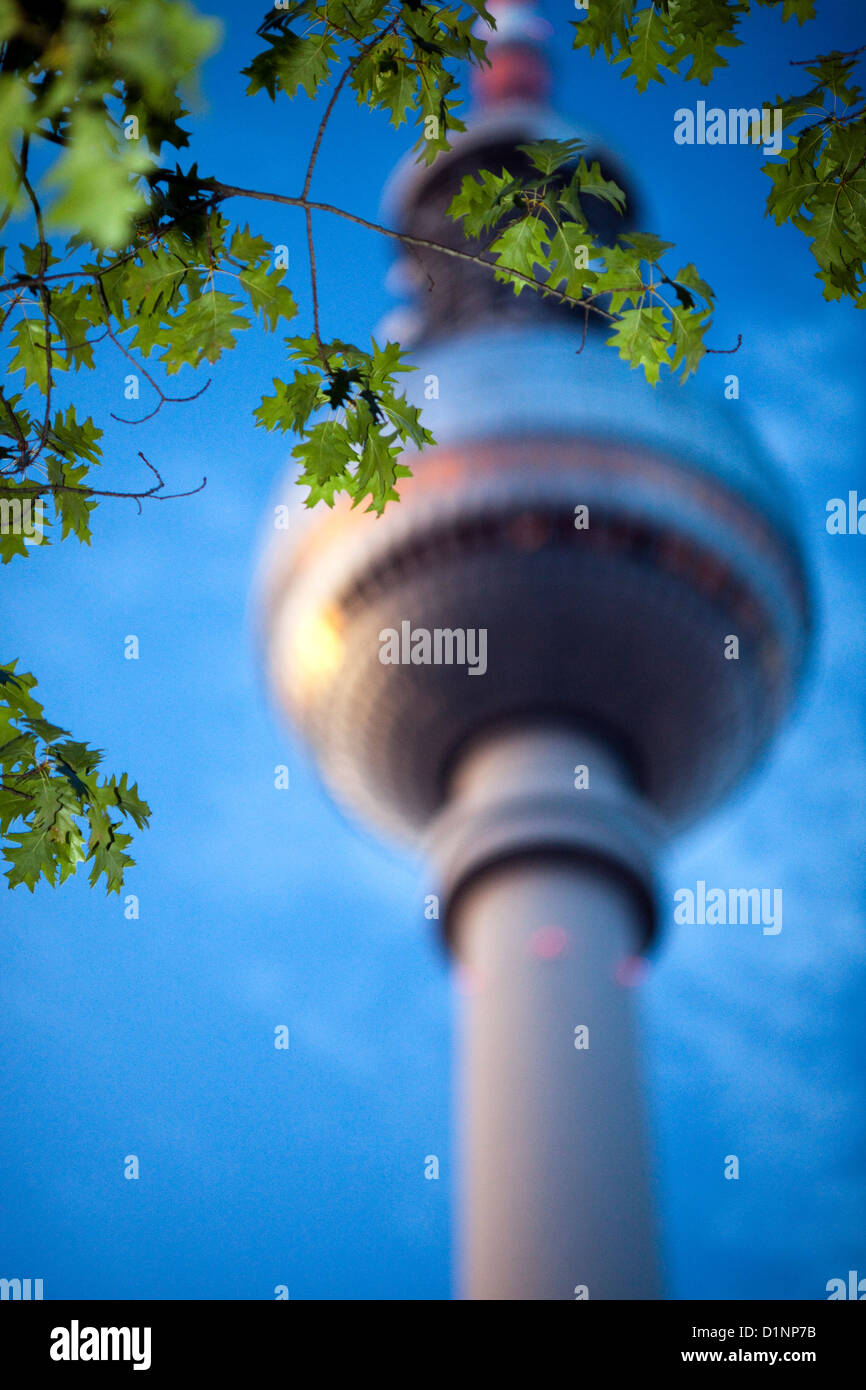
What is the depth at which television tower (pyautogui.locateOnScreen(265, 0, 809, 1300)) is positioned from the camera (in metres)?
18.1

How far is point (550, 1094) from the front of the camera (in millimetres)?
17016

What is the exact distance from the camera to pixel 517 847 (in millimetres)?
19516

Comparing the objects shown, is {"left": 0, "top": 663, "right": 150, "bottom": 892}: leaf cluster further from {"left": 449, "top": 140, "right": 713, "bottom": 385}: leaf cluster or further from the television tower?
the television tower

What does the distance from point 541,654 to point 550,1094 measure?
7.59 meters

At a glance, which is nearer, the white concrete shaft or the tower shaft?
the white concrete shaft

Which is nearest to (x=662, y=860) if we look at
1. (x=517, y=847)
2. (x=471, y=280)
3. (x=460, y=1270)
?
(x=517, y=847)

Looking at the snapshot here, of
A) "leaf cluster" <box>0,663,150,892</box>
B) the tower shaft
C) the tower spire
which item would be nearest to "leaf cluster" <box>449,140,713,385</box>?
"leaf cluster" <box>0,663,150,892</box>

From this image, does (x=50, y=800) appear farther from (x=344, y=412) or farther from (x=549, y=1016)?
(x=549, y=1016)

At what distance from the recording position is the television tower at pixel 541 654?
18125mm

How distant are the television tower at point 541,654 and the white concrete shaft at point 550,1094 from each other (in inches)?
1.7

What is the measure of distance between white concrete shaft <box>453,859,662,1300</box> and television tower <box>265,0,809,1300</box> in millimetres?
44

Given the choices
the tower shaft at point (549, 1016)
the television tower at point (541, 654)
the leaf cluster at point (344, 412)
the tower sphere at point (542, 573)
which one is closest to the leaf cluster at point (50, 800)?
the leaf cluster at point (344, 412)
